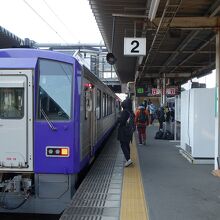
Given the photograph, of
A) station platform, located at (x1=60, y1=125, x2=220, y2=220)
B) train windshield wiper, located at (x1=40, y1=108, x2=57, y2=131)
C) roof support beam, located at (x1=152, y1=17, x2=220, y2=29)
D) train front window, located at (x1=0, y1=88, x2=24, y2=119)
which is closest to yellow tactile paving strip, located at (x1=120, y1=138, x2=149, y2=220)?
station platform, located at (x1=60, y1=125, x2=220, y2=220)

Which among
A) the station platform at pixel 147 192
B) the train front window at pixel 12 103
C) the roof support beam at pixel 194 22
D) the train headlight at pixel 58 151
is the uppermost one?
the roof support beam at pixel 194 22

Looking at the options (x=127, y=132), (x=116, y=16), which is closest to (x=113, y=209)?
(x=127, y=132)

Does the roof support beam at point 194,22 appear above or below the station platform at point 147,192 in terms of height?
above

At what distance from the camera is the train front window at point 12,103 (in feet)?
23.4

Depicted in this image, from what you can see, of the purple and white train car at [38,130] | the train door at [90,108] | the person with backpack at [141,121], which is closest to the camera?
the purple and white train car at [38,130]

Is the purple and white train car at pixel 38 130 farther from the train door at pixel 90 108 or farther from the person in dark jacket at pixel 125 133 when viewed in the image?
the person in dark jacket at pixel 125 133

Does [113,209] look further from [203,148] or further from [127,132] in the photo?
[203,148]

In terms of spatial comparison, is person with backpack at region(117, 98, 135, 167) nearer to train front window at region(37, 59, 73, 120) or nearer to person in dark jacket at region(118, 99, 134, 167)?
person in dark jacket at region(118, 99, 134, 167)

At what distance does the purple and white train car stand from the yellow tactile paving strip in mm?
922

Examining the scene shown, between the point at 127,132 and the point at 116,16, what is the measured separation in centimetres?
304

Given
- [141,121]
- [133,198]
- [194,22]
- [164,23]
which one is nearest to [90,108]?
[133,198]

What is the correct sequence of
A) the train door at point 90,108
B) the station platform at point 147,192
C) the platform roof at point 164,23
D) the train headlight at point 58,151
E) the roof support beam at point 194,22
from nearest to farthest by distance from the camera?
1. the station platform at point 147,192
2. the train headlight at point 58,151
3. the train door at point 90,108
4. the platform roof at point 164,23
5. the roof support beam at point 194,22

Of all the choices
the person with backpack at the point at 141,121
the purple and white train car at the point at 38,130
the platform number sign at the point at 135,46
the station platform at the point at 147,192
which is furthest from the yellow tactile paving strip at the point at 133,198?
the person with backpack at the point at 141,121

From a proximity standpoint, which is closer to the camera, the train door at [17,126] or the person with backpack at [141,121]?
the train door at [17,126]
